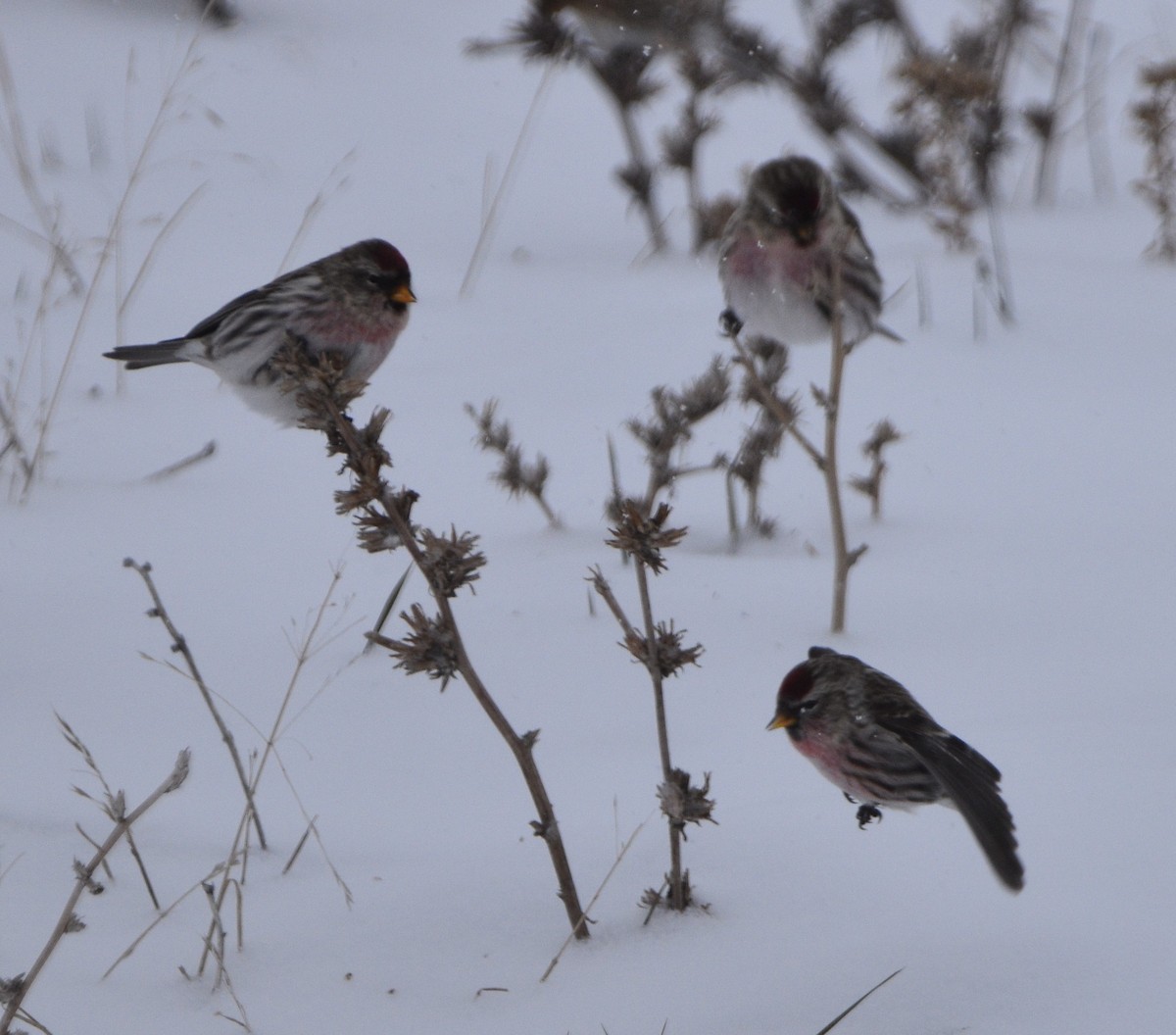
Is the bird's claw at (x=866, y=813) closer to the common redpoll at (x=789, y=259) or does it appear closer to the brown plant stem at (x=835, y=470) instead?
the brown plant stem at (x=835, y=470)

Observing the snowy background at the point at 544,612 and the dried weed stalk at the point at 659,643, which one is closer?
the dried weed stalk at the point at 659,643

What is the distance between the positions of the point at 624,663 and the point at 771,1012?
4.49ft

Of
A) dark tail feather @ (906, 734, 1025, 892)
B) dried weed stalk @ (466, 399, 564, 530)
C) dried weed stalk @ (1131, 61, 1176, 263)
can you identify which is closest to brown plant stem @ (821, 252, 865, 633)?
dried weed stalk @ (466, 399, 564, 530)

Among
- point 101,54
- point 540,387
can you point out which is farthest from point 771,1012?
point 101,54

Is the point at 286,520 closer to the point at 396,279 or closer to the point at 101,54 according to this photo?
the point at 396,279

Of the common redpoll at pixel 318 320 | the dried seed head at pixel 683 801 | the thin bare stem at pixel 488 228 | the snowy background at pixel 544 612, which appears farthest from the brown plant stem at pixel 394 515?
the thin bare stem at pixel 488 228

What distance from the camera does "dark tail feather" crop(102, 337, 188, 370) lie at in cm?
333

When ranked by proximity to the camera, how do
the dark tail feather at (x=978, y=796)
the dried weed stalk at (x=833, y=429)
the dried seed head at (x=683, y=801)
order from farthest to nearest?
the dried weed stalk at (x=833, y=429) → the dried seed head at (x=683, y=801) → the dark tail feather at (x=978, y=796)

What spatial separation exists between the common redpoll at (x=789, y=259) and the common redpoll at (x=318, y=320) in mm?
943

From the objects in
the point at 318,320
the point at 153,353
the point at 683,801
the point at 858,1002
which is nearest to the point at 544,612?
the point at 318,320

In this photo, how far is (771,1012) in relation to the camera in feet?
6.70

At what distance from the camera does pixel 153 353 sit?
11.2ft

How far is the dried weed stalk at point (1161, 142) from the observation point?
5.95m

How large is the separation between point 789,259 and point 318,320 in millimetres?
1215
